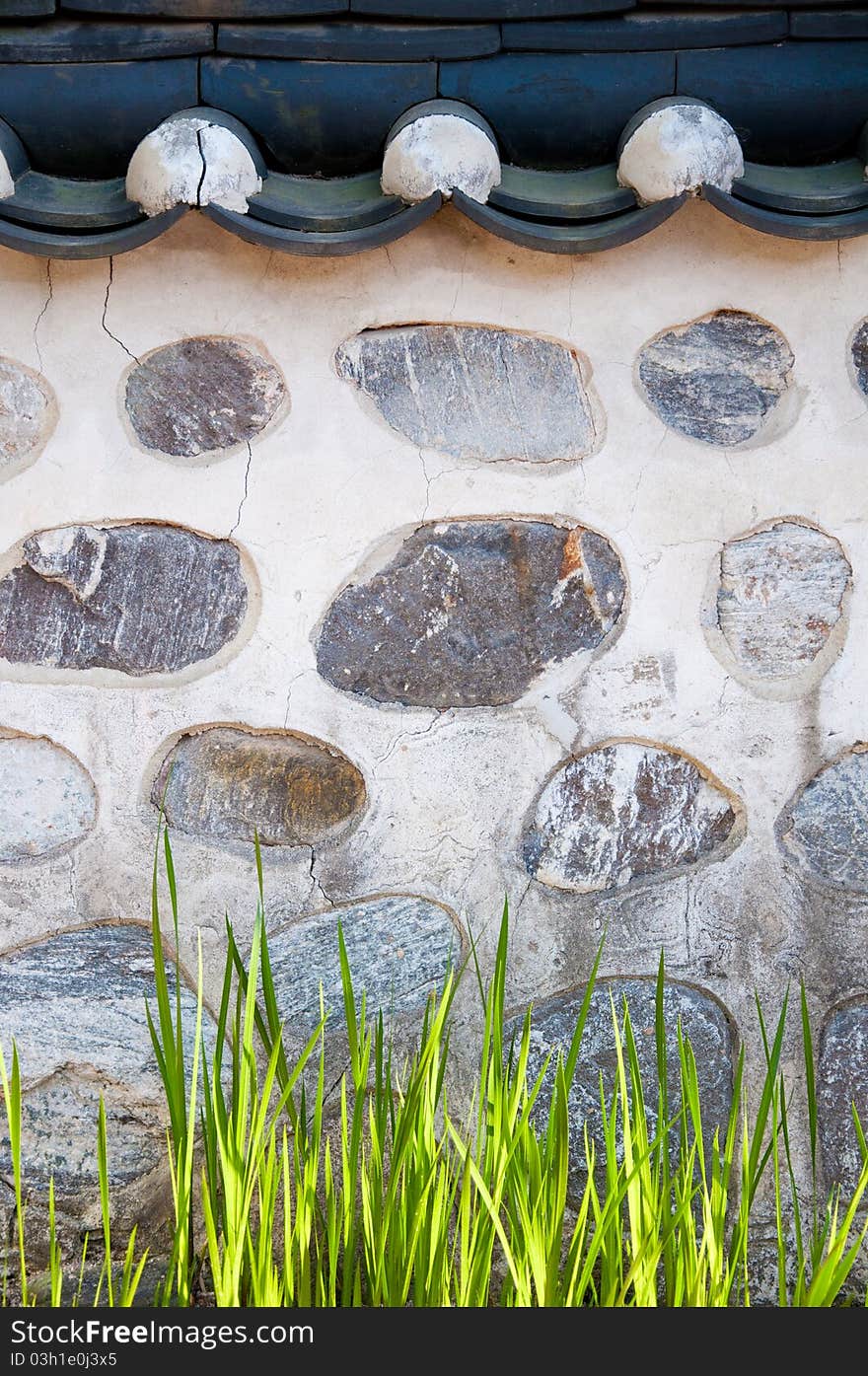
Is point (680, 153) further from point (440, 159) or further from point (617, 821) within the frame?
point (617, 821)

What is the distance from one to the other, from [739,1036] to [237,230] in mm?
1308

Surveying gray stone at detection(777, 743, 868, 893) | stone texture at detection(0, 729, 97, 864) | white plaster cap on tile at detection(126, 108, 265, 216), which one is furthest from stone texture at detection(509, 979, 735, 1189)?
white plaster cap on tile at detection(126, 108, 265, 216)

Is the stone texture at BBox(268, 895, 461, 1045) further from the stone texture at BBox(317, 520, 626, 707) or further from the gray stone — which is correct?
the gray stone

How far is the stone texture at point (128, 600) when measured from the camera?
168 centimetres

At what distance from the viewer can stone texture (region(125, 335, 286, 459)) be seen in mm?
1685

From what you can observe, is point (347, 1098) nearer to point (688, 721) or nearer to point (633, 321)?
point (688, 721)

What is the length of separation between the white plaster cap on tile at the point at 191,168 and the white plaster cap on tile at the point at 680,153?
19.9 inches

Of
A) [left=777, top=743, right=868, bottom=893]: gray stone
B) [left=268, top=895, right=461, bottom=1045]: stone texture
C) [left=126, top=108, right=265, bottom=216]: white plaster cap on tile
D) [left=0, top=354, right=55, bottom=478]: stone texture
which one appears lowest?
[left=268, top=895, right=461, bottom=1045]: stone texture

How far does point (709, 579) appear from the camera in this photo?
5.60 ft

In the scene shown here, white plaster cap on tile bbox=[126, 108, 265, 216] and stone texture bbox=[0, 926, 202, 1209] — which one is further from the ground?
white plaster cap on tile bbox=[126, 108, 265, 216]

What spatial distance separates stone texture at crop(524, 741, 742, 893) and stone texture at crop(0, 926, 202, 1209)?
566 millimetres

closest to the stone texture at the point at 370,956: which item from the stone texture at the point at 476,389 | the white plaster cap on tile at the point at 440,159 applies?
the stone texture at the point at 476,389

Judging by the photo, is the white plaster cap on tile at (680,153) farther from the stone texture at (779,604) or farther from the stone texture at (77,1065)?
the stone texture at (77,1065)

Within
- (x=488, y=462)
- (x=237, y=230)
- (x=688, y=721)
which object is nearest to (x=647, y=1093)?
(x=688, y=721)
